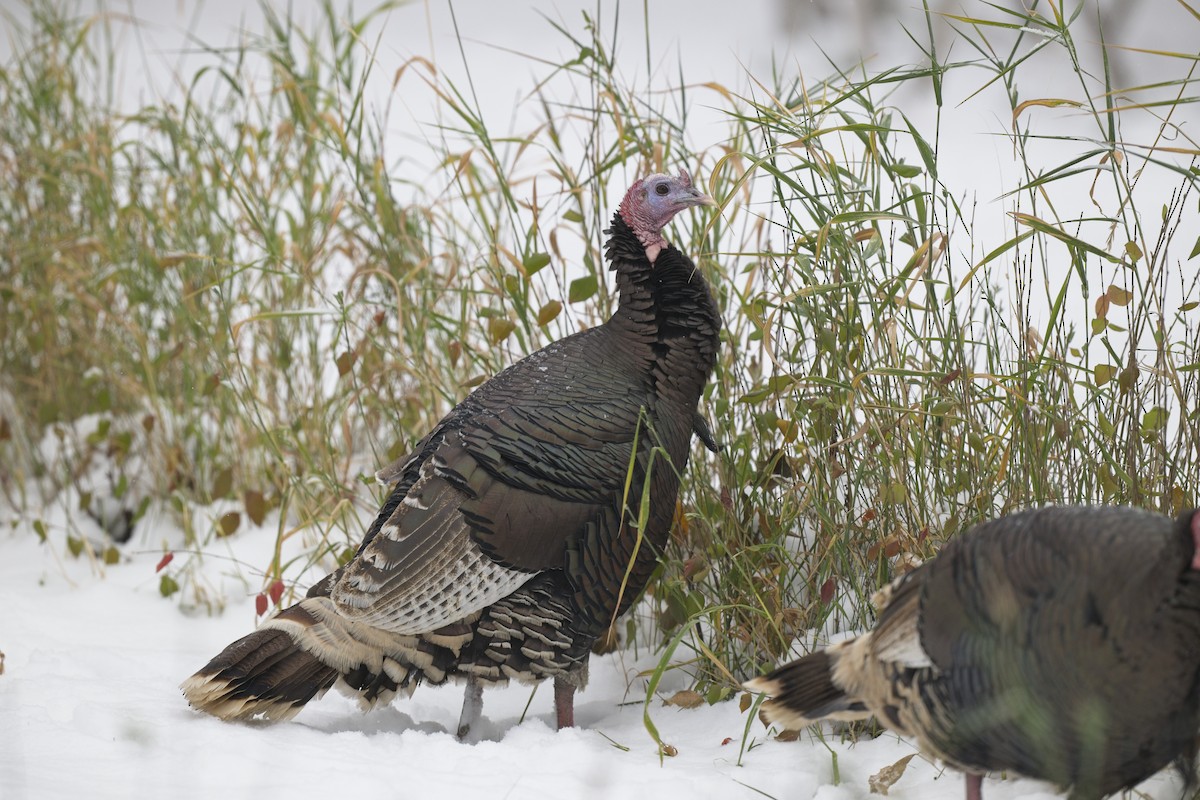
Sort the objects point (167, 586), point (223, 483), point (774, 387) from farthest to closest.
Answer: point (223, 483) → point (167, 586) → point (774, 387)

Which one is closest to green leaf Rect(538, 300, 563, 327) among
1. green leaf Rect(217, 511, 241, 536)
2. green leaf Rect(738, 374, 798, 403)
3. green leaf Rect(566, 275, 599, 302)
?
green leaf Rect(566, 275, 599, 302)

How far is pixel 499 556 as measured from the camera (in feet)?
8.85

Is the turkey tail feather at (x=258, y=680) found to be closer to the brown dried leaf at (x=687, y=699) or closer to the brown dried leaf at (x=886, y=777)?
the brown dried leaf at (x=687, y=699)

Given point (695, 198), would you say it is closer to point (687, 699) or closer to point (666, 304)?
point (666, 304)

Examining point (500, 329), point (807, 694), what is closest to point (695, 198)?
point (500, 329)

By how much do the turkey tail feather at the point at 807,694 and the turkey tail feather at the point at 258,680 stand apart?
3.49ft

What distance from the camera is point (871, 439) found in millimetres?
2807

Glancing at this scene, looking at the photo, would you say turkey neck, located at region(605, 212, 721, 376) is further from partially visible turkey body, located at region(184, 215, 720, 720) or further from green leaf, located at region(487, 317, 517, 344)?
green leaf, located at region(487, 317, 517, 344)

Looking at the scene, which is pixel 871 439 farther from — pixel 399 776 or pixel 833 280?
pixel 399 776

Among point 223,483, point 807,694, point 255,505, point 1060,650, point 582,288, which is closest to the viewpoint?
point 1060,650

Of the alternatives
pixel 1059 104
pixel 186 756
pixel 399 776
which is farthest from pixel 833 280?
pixel 186 756

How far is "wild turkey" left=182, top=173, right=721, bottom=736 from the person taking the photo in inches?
106

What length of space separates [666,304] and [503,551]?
731 millimetres

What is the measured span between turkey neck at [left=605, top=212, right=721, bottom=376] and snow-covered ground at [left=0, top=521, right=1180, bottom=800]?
853 millimetres
